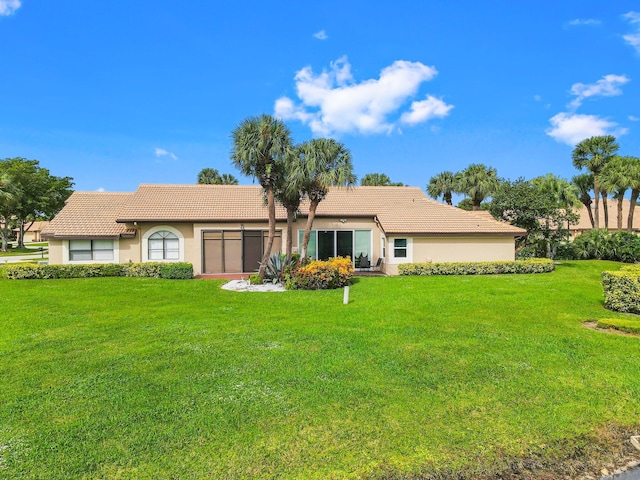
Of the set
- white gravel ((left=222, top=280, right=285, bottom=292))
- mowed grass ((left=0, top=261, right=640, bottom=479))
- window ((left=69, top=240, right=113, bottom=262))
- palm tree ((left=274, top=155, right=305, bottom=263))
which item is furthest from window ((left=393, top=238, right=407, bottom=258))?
window ((left=69, top=240, right=113, bottom=262))

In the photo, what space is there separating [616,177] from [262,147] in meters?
29.9

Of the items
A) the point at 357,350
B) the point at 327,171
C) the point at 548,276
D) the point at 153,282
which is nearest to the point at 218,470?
the point at 357,350

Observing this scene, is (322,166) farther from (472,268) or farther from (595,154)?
(595,154)

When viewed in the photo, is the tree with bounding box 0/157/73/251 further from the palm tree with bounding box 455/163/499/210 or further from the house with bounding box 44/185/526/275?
the palm tree with bounding box 455/163/499/210

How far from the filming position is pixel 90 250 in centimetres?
1845

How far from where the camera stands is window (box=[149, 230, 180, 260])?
61.5 ft

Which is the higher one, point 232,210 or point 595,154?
point 595,154

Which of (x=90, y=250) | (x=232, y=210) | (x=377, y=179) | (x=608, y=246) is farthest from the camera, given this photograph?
(x=377, y=179)

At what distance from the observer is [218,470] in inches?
136

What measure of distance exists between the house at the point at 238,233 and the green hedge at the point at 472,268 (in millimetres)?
835

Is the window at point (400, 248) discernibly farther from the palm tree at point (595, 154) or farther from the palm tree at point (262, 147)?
the palm tree at point (595, 154)

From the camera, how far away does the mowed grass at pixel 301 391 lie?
3.66m

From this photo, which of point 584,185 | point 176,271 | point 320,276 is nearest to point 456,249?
point 320,276

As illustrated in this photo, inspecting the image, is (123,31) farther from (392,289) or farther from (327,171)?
(392,289)
